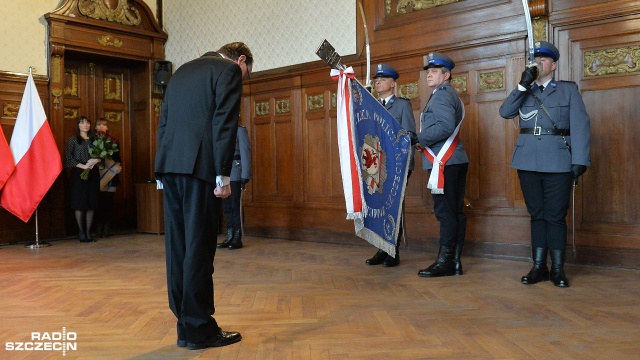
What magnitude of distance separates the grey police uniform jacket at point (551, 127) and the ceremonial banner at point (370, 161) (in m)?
0.82

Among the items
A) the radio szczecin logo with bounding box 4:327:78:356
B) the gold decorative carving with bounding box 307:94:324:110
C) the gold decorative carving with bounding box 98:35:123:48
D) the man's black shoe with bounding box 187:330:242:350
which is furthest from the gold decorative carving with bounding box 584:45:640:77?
the gold decorative carving with bounding box 98:35:123:48

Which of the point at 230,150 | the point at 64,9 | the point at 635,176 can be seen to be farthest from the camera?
the point at 64,9

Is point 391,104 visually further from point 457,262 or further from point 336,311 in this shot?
point 336,311

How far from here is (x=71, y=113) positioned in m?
7.50

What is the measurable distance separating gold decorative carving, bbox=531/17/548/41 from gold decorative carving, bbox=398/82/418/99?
1248 mm

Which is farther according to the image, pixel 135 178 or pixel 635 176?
pixel 135 178

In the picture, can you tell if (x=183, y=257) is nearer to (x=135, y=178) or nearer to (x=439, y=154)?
(x=439, y=154)

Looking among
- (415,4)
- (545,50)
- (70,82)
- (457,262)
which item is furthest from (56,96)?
(545,50)

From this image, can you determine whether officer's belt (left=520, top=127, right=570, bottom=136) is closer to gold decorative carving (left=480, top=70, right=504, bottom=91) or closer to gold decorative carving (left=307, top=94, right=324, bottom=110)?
gold decorative carving (left=480, top=70, right=504, bottom=91)

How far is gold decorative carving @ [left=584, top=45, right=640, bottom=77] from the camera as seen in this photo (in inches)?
178

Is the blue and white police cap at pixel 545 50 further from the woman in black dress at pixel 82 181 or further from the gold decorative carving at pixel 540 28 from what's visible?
the woman in black dress at pixel 82 181

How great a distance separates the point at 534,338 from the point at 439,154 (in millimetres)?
1810

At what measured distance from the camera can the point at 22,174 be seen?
6207mm

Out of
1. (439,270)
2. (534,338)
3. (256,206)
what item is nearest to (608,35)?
(439,270)
